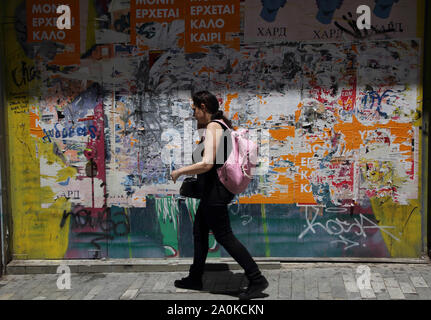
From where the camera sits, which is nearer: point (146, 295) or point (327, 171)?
point (146, 295)

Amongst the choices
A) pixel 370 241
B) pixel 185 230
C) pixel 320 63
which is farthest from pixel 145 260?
pixel 320 63

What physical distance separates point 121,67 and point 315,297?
3.06 m

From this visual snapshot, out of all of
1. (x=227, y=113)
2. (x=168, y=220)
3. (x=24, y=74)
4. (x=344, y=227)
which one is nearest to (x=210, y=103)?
(x=227, y=113)

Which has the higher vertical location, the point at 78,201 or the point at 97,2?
the point at 97,2

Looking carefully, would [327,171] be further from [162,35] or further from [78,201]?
[78,201]

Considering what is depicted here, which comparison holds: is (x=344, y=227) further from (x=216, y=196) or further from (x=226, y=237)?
(x=216, y=196)

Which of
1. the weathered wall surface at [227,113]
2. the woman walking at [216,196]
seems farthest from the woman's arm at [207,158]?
the weathered wall surface at [227,113]

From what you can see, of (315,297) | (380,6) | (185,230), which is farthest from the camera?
(185,230)

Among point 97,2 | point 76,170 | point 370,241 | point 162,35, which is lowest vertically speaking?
point 370,241

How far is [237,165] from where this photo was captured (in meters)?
4.43

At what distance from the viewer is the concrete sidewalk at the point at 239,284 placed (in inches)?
180

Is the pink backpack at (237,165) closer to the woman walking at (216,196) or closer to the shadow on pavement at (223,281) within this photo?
the woman walking at (216,196)

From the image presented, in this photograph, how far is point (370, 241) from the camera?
532 cm

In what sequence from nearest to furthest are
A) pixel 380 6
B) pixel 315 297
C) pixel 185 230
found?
pixel 315 297, pixel 380 6, pixel 185 230
